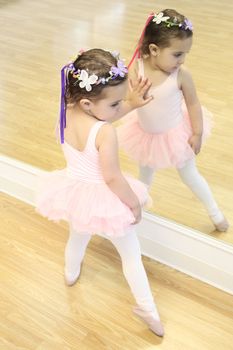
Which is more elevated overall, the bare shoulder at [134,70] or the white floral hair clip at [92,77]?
the white floral hair clip at [92,77]

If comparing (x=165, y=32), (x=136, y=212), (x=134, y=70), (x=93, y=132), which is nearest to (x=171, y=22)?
(x=165, y=32)

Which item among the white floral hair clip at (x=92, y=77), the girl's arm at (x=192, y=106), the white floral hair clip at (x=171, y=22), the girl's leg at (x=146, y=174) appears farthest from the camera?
the girl's leg at (x=146, y=174)

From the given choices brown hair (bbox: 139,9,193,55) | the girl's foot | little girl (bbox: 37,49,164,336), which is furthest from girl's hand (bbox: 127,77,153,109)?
the girl's foot

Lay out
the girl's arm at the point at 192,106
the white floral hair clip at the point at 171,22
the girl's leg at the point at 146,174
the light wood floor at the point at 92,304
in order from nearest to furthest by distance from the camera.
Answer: the white floral hair clip at the point at 171,22 < the girl's arm at the point at 192,106 < the light wood floor at the point at 92,304 < the girl's leg at the point at 146,174

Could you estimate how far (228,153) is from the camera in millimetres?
1352

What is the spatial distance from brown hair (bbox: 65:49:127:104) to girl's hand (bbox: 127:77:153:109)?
5.0 inches

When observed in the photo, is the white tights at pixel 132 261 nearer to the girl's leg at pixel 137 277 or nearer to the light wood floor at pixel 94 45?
the girl's leg at pixel 137 277

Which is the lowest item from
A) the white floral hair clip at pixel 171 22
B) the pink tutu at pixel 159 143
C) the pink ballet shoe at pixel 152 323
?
the pink ballet shoe at pixel 152 323

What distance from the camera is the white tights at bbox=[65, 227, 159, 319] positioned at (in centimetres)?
113

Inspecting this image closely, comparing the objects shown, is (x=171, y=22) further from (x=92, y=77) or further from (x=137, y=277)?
(x=137, y=277)

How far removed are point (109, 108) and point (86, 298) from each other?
2.19 feet

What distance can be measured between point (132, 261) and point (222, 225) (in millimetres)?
329

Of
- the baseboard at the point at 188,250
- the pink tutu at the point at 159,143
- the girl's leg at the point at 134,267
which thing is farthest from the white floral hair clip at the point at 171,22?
the baseboard at the point at 188,250

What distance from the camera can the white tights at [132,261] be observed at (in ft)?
3.72
